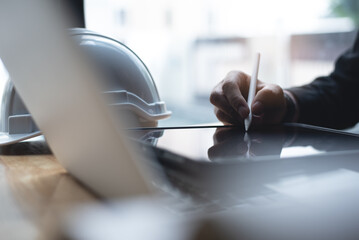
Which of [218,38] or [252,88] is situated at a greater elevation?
[252,88]

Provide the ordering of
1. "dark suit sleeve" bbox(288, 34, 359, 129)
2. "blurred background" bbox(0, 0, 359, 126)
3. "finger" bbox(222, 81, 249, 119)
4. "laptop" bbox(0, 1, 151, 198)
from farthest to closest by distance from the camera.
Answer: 1. "blurred background" bbox(0, 0, 359, 126)
2. "dark suit sleeve" bbox(288, 34, 359, 129)
3. "finger" bbox(222, 81, 249, 119)
4. "laptop" bbox(0, 1, 151, 198)

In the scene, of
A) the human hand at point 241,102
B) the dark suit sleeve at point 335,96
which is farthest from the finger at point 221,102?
the dark suit sleeve at point 335,96

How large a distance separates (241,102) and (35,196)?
28 cm

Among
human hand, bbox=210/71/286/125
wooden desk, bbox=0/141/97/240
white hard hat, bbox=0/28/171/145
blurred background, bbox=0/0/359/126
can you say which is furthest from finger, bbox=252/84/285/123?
blurred background, bbox=0/0/359/126

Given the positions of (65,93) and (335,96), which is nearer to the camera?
(65,93)

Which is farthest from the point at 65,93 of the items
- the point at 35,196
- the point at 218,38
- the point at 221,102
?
the point at 218,38

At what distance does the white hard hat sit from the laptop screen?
70mm

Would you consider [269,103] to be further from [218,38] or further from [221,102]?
[218,38]

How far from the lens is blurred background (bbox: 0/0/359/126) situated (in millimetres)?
4535

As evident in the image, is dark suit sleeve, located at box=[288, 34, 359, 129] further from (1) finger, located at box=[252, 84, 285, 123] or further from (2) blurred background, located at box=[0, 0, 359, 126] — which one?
(2) blurred background, located at box=[0, 0, 359, 126]

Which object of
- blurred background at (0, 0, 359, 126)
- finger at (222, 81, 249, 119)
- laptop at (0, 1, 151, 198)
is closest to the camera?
laptop at (0, 1, 151, 198)

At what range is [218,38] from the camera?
530 cm

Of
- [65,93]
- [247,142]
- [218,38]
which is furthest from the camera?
[218,38]

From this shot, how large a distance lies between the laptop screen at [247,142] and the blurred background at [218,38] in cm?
356
